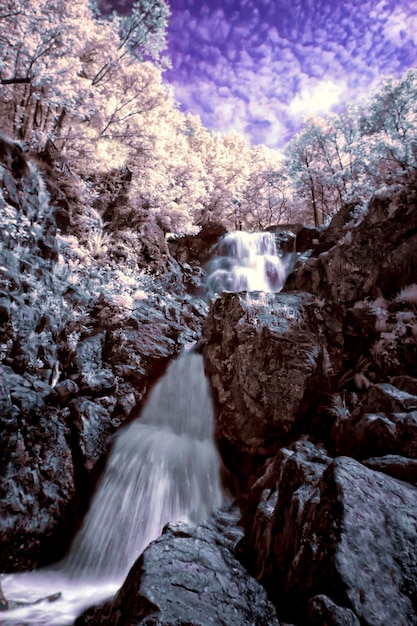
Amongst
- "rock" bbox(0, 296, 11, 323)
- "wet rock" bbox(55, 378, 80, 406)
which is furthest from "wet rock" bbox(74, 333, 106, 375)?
"rock" bbox(0, 296, 11, 323)

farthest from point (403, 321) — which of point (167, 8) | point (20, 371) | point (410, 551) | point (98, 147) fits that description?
point (167, 8)

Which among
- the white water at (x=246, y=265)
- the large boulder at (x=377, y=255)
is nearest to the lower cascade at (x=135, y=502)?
the large boulder at (x=377, y=255)

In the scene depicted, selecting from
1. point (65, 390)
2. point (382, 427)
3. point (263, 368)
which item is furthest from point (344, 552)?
point (65, 390)

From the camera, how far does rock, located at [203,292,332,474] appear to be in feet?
18.6

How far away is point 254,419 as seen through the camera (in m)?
5.82

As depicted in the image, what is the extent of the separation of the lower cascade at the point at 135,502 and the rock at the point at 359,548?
10.9ft

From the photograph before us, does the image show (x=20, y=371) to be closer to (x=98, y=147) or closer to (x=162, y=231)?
(x=98, y=147)

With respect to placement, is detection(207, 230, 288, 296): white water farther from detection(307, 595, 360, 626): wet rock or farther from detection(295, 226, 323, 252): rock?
detection(307, 595, 360, 626): wet rock

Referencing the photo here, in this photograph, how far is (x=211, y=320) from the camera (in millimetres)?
7645

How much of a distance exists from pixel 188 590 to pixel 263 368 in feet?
13.2

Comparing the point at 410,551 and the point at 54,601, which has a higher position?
the point at 410,551

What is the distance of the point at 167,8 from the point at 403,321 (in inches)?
486

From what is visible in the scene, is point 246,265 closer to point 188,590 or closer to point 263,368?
point 263,368

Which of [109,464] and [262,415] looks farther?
[109,464]
